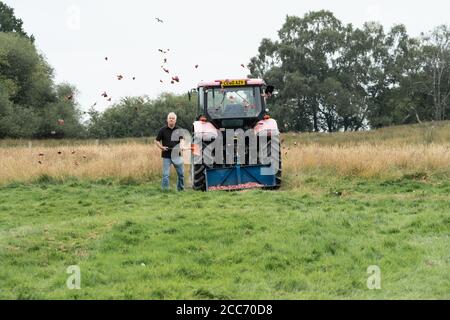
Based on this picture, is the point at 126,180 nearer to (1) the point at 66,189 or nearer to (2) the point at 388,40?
(1) the point at 66,189

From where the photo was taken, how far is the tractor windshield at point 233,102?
13.8 meters

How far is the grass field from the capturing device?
6.16m

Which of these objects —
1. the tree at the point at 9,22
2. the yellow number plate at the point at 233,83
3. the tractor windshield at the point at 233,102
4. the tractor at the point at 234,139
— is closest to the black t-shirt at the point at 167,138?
the tractor at the point at 234,139

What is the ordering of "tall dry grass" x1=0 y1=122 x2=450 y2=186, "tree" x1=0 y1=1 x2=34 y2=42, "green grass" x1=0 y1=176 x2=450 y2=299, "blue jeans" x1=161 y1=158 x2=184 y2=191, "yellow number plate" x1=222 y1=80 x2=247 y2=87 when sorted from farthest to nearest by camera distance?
"tree" x1=0 y1=1 x2=34 y2=42
"tall dry grass" x1=0 y1=122 x2=450 y2=186
"yellow number plate" x1=222 y1=80 x2=247 y2=87
"blue jeans" x1=161 y1=158 x2=184 y2=191
"green grass" x1=0 y1=176 x2=450 y2=299

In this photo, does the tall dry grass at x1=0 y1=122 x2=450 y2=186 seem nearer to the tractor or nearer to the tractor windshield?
the tractor

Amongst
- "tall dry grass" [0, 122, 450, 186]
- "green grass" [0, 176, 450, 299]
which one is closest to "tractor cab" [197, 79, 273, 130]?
"tall dry grass" [0, 122, 450, 186]

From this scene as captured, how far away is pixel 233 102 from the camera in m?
13.9

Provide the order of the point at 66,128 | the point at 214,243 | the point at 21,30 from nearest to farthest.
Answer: the point at 214,243, the point at 66,128, the point at 21,30

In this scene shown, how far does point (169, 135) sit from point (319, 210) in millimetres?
4310

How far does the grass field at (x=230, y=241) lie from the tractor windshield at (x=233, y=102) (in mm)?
1755

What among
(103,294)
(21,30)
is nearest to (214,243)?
(103,294)

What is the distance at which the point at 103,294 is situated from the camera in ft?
19.1

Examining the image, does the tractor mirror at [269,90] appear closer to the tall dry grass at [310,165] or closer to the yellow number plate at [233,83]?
the yellow number plate at [233,83]
